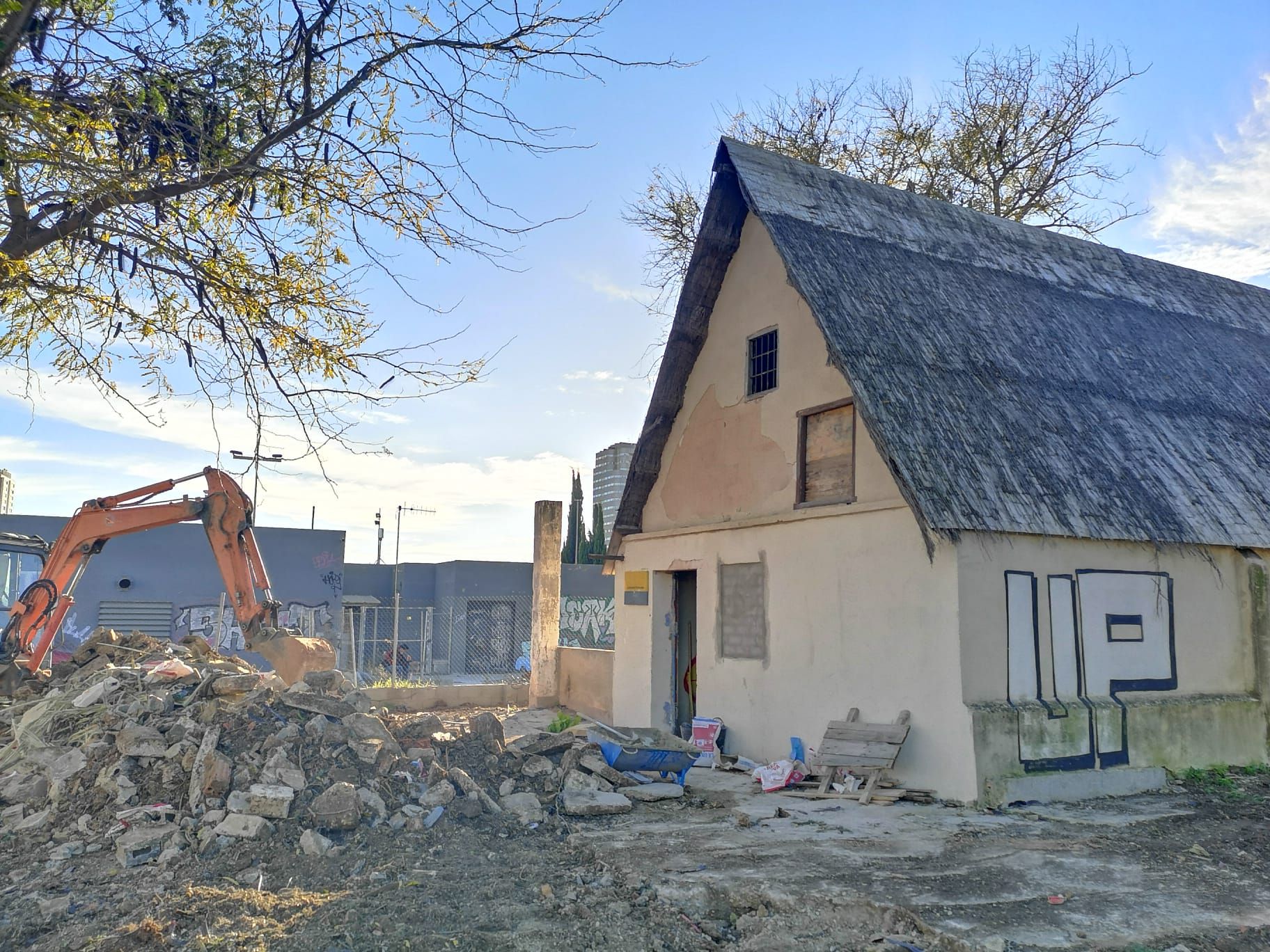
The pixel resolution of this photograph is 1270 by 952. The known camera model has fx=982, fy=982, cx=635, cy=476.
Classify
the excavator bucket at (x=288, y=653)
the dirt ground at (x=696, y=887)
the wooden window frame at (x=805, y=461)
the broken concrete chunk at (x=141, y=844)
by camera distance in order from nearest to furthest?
the dirt ground at (x=696, y=887) → the broken concrete chunk at (x=141, y=844) → the wooden window frame at (x=805, y=461) → the excavator bucket at (x=288, y=653)

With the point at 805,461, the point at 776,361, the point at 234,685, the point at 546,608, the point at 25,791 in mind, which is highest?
the point at 776,361

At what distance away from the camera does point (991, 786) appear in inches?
368

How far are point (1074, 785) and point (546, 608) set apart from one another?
34.0 feet

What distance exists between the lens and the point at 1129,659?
1091 cm

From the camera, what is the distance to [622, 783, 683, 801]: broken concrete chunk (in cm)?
980

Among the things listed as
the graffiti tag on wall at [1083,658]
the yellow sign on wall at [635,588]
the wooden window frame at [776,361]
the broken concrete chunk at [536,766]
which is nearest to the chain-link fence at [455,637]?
the yellow sign on wall at [635,588]

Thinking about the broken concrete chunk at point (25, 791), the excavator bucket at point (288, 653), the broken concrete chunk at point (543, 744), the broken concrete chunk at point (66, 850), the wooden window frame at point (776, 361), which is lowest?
the broken concrete chunk at point (66, 850)

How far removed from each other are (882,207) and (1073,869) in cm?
992

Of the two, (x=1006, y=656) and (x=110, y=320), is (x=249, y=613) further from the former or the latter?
(x=1006, y=656)

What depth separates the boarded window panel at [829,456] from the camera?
37.6 feet

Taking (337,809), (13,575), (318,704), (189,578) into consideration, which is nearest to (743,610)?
(318,704)

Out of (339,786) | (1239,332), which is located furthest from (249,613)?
(1239,332)

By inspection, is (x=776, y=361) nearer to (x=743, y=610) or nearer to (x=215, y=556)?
(x=743, y=610)

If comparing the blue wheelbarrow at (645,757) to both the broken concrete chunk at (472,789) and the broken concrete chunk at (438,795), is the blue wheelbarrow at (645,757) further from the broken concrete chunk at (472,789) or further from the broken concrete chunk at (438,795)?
the broken concrete chunk at (438,795)
